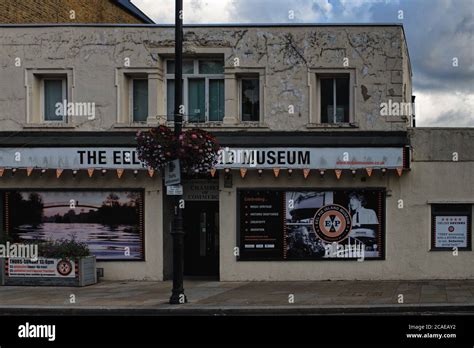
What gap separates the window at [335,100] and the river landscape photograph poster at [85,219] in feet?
19.2

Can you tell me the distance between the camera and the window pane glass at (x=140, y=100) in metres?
20.3

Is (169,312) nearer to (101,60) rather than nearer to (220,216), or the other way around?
(220,216)

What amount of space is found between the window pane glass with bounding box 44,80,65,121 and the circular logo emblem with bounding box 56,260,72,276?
4312mm

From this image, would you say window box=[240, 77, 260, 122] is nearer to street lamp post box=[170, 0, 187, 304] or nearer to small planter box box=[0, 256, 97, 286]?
street lamp post box=[170, 0, 187, 304]

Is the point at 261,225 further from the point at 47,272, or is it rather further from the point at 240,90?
the point at 47,272

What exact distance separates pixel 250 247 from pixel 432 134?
5987 millimetres

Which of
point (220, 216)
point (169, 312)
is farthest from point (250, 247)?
point (169, 312)

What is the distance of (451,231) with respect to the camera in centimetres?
1936

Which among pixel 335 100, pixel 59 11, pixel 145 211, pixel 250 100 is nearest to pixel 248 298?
pixel 145 211

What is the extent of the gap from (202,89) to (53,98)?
173 inches

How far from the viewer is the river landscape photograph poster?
1991 cm

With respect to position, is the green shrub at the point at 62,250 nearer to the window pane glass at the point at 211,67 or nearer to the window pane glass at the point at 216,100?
the window pane glass at the point at 216,100
